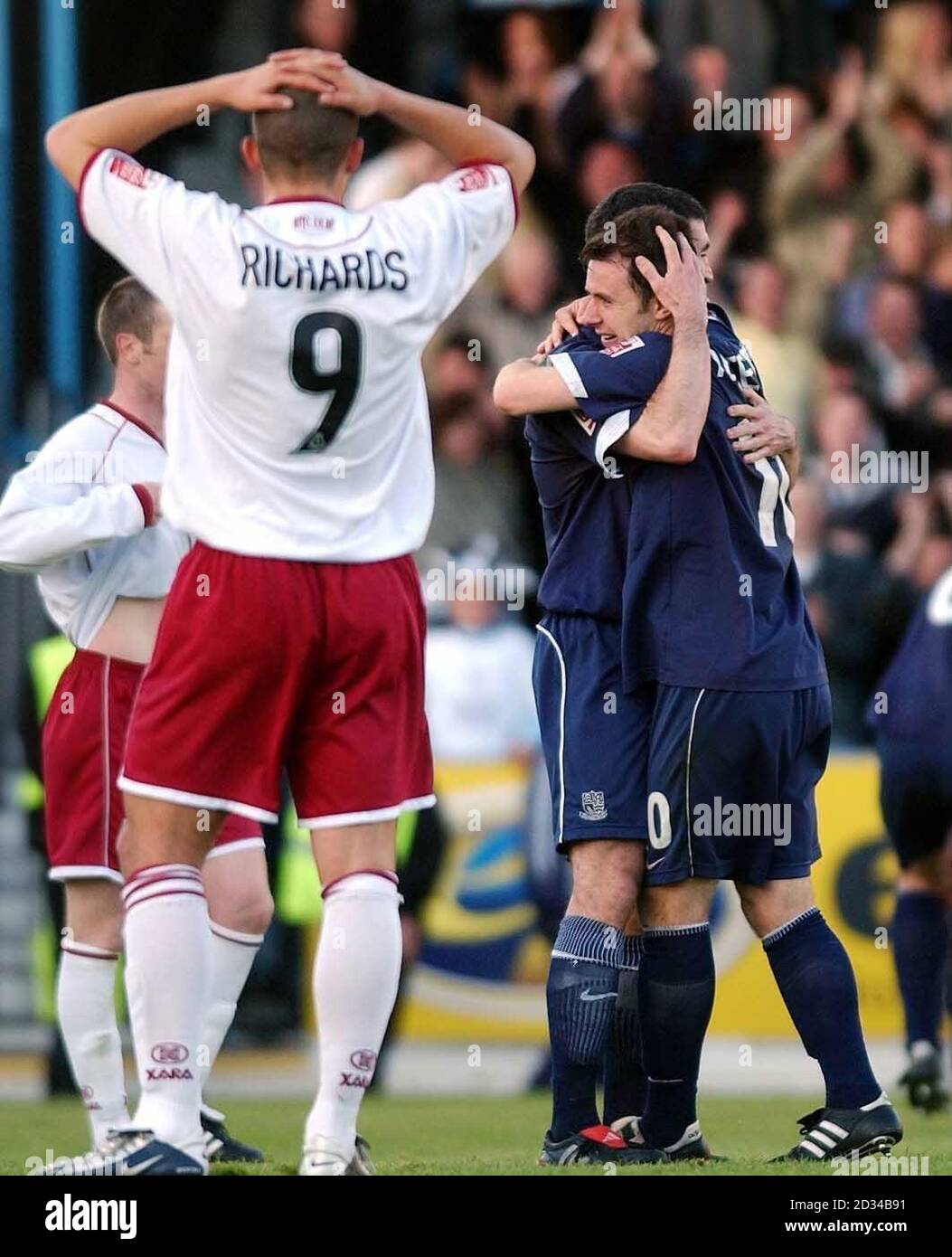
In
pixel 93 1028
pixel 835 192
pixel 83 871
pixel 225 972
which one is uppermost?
pixel 835 192

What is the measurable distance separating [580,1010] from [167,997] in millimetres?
1002

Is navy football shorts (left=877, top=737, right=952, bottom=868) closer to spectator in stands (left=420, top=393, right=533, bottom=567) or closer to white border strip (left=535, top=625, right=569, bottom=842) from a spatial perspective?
white border strip (left=535, top=625, right=569, bottom=842)

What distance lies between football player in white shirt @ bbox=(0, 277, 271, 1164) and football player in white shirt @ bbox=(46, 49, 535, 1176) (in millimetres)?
963

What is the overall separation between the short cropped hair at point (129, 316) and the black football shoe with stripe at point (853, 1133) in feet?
8.26

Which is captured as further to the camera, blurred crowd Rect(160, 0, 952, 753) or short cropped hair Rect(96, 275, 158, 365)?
blurred crowd Rect(160, 0, 952, 753)

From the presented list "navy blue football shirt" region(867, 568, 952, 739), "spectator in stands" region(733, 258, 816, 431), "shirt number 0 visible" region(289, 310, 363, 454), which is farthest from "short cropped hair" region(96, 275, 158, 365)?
"spectator in stands" region(733, 258, 816, 431)

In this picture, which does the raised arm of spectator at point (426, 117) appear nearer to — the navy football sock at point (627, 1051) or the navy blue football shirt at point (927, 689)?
the navy football sock at point (627, 1051)

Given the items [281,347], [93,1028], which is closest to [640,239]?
[281,347]

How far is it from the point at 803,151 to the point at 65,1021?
790 centimetres

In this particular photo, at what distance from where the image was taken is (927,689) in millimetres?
7531

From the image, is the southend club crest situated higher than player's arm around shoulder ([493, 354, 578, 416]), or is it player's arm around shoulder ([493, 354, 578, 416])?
player's arm around shoulder ([493, 354, 578, 416])

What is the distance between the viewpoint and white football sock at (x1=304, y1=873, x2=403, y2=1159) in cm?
399

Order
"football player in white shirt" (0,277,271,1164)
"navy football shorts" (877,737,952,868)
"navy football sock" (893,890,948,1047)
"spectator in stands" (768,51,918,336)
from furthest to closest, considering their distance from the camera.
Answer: "spectator in stands" (768,51,918,336)
"navy football shorts" (877,737,952,868)
"navy football sock" (893,890,948,1047)
"football player in white shirt" (0,277,271,1164)

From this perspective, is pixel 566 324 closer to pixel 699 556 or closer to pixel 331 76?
pixel 699 556
